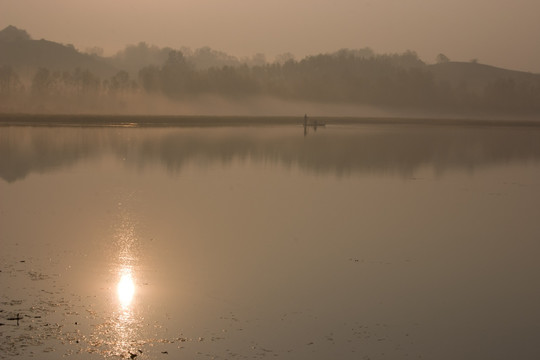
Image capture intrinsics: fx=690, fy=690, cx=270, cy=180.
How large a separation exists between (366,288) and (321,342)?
241 centimetres

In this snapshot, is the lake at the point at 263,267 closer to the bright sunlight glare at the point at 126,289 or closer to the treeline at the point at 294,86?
the bright sunlight glare at the point at 126,289

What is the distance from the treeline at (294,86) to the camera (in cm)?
13225

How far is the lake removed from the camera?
8.16m

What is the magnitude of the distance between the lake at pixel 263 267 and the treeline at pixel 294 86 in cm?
10963

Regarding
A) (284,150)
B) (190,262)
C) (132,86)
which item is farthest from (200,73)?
(190,262)

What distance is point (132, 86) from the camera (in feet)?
448

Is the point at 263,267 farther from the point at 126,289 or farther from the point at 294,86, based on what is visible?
the point at 294,86

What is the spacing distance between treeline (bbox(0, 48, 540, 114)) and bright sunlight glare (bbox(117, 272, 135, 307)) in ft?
385

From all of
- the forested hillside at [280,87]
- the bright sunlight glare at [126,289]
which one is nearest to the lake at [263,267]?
the bright sunlight glare at [126,289]

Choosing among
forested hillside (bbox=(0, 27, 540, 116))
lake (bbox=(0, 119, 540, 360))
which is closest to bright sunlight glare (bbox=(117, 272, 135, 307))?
lake (bbox=(0, 119, 540, 360))

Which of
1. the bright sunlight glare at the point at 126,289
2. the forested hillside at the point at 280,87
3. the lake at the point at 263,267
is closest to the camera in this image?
the lake at the point at 263,267

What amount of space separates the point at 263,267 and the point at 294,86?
145m

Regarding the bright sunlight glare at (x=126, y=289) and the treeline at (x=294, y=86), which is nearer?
the bright sunlight glare at (x=126, y=289)

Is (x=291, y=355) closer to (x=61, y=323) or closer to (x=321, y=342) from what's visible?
(x=321, y=342)
